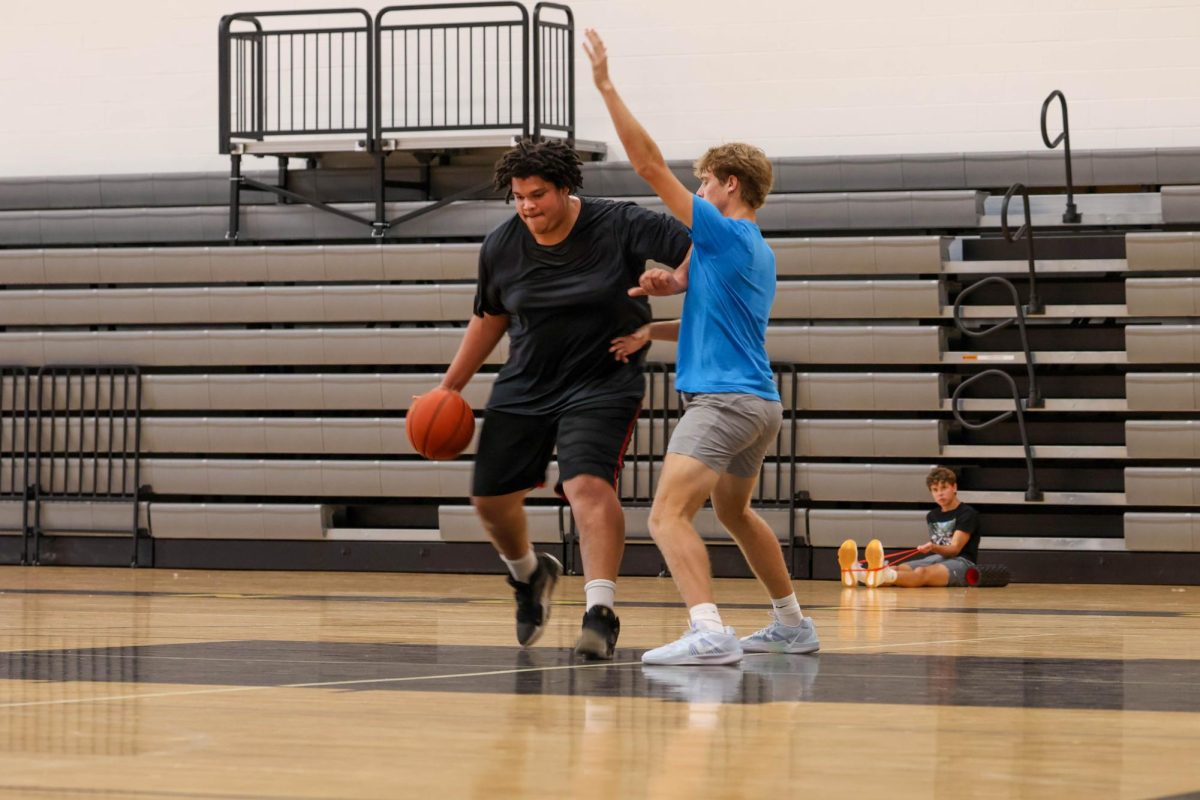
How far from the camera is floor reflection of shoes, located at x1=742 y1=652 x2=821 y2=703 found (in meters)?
3.87

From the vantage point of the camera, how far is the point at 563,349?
4.91m

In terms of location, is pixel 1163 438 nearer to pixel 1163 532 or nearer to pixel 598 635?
pixel 1163 532

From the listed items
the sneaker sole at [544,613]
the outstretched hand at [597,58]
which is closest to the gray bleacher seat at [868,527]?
the sneaker sole at [544,613]

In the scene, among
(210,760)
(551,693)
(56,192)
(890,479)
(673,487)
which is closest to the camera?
(210,760)

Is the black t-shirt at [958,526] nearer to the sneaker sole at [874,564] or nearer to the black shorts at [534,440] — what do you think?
the sneaker sole at [874,564]

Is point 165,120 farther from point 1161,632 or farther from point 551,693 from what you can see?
point 551,693

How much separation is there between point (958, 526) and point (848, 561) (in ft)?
1.83

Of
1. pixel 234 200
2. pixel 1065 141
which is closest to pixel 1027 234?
pixel 1065 141

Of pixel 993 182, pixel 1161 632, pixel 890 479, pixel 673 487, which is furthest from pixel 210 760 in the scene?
pixel 993 182

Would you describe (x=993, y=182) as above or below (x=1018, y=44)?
below

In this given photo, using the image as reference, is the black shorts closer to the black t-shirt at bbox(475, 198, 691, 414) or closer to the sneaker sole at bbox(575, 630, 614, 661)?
the black t-shirt at bbox(475, 198, 691, 414)

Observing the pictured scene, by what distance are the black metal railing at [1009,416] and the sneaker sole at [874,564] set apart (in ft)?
3.18

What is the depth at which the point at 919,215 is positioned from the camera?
32.1 feet

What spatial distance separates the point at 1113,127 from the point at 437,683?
699cm
